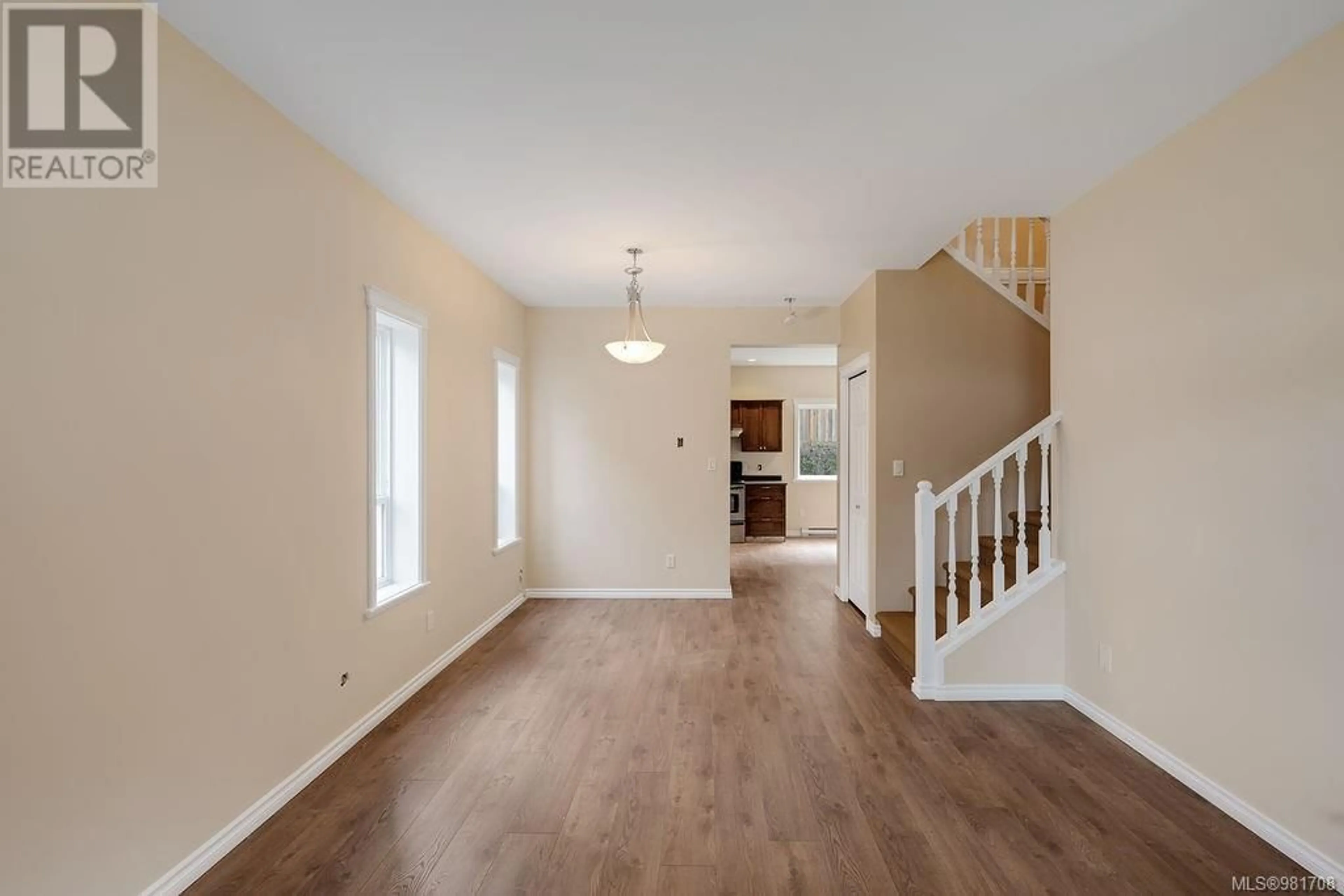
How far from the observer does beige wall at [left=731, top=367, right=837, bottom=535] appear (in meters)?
10.5

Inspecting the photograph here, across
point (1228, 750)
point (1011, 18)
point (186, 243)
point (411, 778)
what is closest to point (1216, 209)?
point (1011, 18)

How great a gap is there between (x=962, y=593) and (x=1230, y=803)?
1.86m

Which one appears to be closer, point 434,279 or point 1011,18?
point 1011,18

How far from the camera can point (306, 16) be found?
6.56 ft

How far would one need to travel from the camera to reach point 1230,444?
8.21 feet

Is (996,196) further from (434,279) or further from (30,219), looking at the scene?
(30,219)

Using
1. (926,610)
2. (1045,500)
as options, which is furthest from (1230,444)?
(926,610)

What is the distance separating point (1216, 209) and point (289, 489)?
3767 mm

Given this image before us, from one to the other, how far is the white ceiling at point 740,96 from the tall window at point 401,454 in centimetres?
74

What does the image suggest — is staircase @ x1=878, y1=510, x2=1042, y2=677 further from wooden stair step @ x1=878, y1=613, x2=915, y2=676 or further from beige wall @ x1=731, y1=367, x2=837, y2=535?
beige wall @ x1=731, y1=367, x2=837, y2=535

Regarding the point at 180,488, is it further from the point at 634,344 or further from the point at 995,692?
the point at 995,692

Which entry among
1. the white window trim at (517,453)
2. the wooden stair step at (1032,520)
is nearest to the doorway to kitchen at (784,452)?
the white window trim at (517,453)

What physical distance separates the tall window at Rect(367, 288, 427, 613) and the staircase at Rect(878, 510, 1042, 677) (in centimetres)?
295

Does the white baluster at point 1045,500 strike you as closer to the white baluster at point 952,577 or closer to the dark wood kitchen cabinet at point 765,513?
the white baluster at point 952,577
